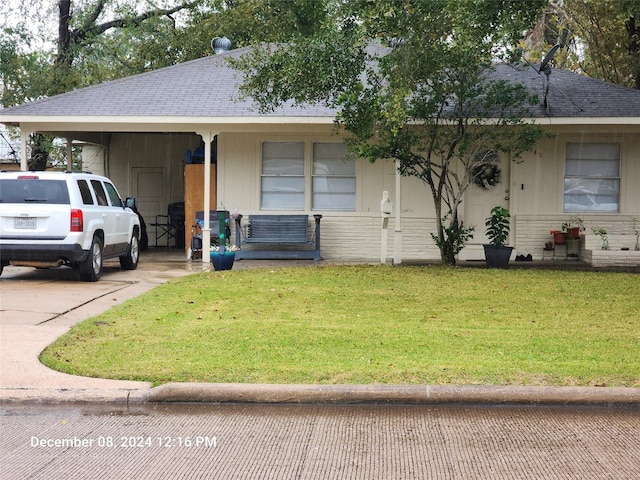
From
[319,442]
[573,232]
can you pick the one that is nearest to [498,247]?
[573,232]

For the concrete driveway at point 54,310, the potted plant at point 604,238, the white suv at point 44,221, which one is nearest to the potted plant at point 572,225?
the potted plant at point 604,238

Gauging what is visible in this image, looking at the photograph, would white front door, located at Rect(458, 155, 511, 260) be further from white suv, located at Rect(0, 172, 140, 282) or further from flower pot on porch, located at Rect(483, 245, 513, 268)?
white suv, located at Rect(0, 172, 140, 282)

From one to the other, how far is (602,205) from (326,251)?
20.5 ft

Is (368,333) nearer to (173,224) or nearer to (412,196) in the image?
(412,196)

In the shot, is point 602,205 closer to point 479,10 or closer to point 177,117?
point 479,10

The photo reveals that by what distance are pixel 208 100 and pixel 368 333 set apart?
9.54 m

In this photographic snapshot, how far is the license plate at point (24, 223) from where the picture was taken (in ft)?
40.9

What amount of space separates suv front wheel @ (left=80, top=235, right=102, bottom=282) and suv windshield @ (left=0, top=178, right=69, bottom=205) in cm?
95

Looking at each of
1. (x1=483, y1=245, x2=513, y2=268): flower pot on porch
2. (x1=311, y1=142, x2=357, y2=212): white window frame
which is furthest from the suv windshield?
(x1=483, y1=245, x2=513, y2=268): flower pot on porch

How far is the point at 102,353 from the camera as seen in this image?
7676 mm

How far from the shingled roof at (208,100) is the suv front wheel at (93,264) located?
3717 millimetres

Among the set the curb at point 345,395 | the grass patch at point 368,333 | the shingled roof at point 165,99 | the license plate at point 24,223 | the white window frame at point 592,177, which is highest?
the shingled roof at point 165,99

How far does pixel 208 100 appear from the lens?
16797mm

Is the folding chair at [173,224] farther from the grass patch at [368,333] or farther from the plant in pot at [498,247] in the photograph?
the plant in pot at [498,247]
